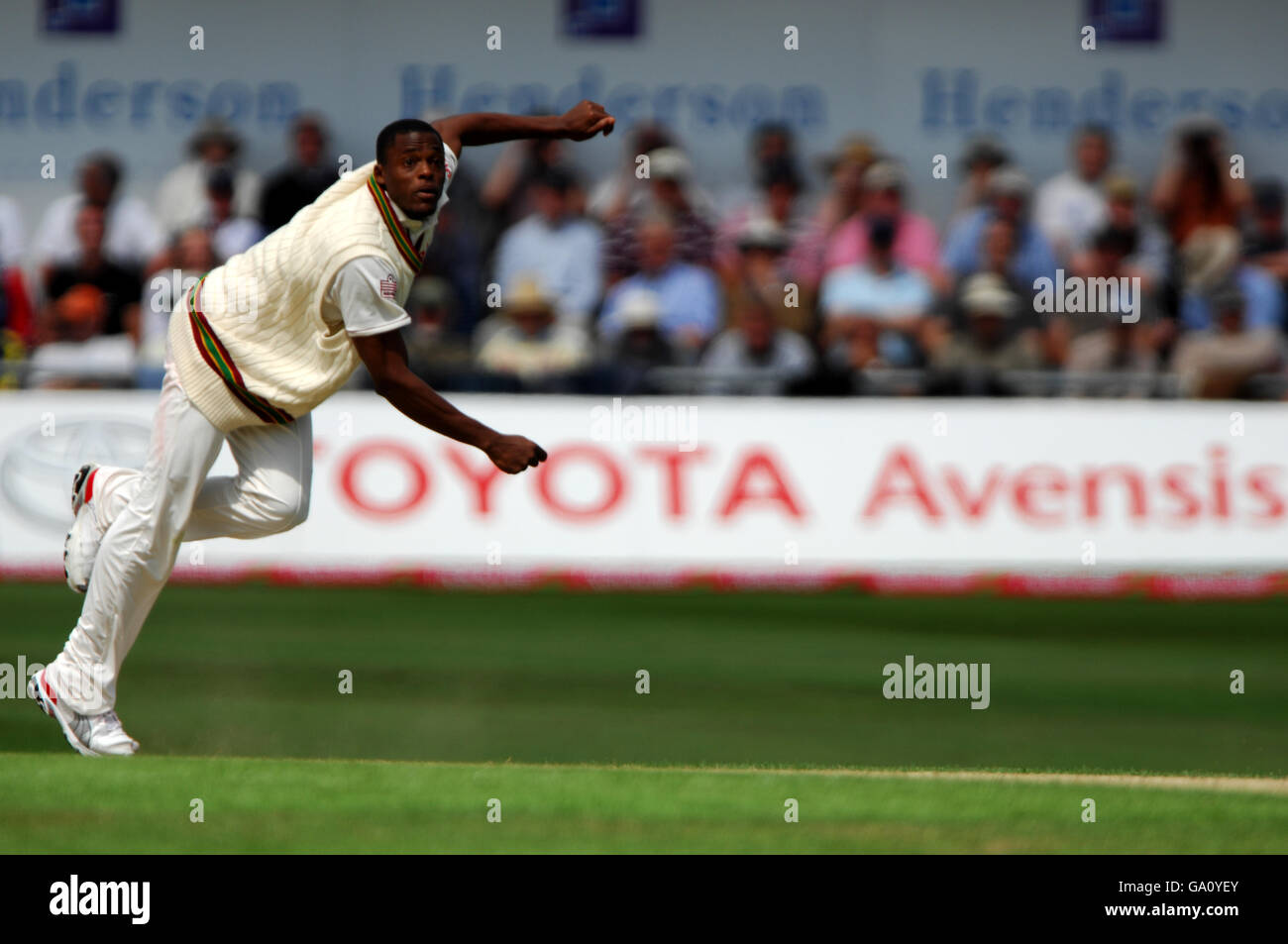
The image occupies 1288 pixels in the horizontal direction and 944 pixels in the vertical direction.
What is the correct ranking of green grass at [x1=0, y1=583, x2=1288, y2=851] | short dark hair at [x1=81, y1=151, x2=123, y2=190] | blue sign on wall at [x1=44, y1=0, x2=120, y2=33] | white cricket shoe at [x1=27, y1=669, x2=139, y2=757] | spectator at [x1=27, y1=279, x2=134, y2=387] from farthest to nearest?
blue sign on wall at [x1=44, y1=0, x2=120, y2=33] < short dark hair at [x1=81, y1=151, x2=123, y2=190] < spectator at [x1=27, y1=279, x2=134, y2=387] < white cricket shoe at [x1=27, y1=669, x2=139, y2=757] < green grass at [x1=0, y1=583, x2=1288, y2=851]

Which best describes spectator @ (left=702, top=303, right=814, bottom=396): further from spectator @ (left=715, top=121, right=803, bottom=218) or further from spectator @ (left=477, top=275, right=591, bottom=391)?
spectator @ (left=715, top=121, right=803, bottom=218)

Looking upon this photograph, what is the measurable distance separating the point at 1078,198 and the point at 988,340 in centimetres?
217

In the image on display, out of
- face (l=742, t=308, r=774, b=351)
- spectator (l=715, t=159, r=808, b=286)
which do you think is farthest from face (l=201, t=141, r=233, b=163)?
face (l=742, t=308, r=774, b=351)

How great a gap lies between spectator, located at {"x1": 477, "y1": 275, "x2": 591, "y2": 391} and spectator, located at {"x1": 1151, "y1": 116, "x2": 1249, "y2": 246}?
5008mm

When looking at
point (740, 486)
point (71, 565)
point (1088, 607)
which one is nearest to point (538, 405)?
point (740, 486)

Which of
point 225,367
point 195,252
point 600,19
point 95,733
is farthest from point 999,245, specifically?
point 95,733

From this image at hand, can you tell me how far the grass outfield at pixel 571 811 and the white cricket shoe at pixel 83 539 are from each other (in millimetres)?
714

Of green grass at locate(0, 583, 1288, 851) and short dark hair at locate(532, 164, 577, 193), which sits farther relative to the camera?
short dark hair at locate(532, 164, 577, 193)

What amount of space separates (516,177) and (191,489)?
844 centimetres

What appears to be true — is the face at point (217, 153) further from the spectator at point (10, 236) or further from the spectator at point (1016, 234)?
the spectator at point (1016, 234)

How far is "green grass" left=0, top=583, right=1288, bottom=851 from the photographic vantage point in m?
5.50

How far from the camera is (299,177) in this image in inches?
562

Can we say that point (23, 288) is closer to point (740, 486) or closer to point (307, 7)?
point (307, 7)

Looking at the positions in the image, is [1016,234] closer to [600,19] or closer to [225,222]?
[600,19]
